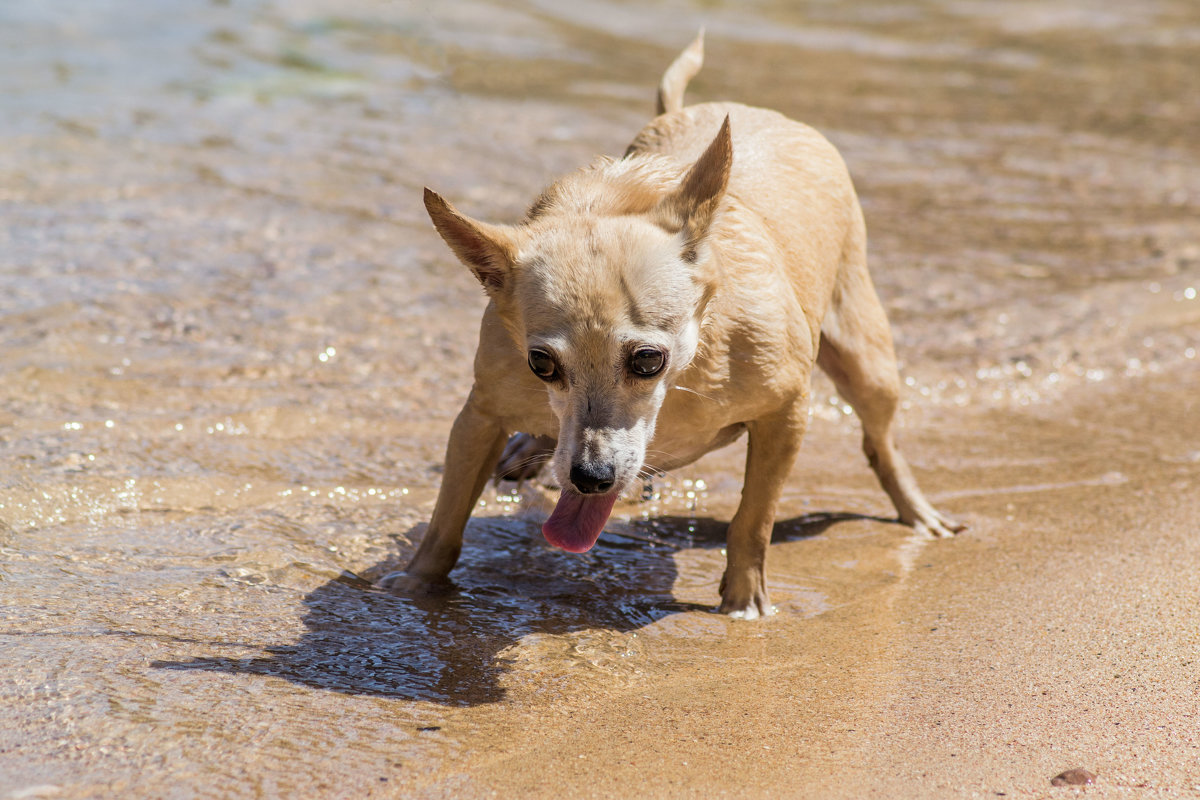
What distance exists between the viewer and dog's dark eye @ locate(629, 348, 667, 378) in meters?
4.26

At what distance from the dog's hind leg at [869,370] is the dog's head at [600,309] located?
1.77m

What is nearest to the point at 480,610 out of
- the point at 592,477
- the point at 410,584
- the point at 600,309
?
the point at 410,584

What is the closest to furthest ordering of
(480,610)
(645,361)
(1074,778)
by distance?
1. (1074,778)
2. (645,361)
3. (480,610)

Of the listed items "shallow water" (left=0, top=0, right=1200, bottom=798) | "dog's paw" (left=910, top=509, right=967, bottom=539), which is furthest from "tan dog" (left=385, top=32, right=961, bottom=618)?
"dog's paw" (left=910, top=509, right=967, bottom=539)

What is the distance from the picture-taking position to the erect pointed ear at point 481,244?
4.31 m

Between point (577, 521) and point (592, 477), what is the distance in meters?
0.30

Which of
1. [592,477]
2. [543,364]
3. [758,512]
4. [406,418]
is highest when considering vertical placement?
[543,364]

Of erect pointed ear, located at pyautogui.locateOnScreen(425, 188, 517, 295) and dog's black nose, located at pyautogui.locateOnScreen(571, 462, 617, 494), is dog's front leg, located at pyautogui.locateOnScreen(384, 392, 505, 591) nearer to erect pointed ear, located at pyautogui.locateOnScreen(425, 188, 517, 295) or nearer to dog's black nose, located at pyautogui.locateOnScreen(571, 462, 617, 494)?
erect pointed ear, located at pyautogui.locateOnScreen(425, 188, 517, 295)

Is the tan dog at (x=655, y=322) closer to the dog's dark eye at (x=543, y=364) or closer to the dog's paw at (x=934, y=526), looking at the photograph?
the dog's dark eye at (x=543, y=364)

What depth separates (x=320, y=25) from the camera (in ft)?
58.4

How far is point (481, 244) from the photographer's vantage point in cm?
441

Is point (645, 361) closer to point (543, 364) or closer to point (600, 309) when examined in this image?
point (600, 309)

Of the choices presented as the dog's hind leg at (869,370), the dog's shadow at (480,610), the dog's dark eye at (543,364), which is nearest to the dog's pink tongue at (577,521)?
the dog's dark eye at (543,364)

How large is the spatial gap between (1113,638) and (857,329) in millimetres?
2078
